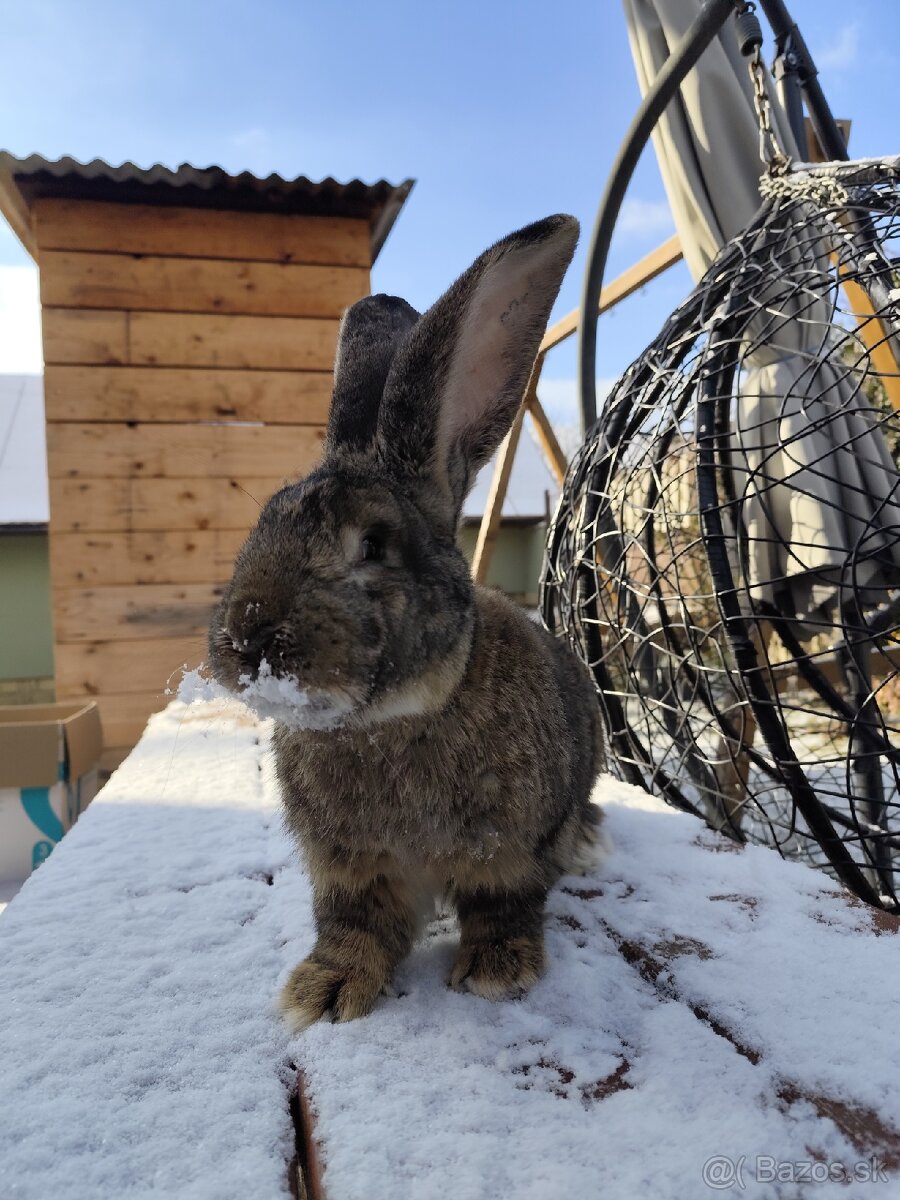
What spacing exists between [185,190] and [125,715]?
2.66m

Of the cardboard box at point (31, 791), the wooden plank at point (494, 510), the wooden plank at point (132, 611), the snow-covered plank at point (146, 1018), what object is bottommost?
the cardboard box at point (31, 791)

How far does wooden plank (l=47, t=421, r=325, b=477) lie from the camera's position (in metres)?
3.95

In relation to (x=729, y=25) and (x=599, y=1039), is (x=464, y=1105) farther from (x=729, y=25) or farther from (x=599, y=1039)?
(x=729, y=25)

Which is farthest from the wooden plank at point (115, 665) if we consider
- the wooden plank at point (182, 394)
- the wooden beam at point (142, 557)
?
the wooden plank at point (182, 394)

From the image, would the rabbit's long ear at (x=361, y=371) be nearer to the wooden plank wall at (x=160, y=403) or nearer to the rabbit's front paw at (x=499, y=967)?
the rabbit's front paw at (x=499, y=967)

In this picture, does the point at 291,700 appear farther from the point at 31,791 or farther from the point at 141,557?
the point at 141,557

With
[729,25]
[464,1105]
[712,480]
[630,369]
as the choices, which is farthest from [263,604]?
[729,25]

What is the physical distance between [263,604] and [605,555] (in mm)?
1414

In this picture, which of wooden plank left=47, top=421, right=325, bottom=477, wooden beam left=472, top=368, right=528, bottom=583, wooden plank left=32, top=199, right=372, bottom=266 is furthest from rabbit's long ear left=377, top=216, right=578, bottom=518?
wooden plank left=32, top=199, right=372, bottom=266

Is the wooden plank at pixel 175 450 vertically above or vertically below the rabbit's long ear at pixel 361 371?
above

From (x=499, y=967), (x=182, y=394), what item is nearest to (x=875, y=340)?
(x=499, y=967)

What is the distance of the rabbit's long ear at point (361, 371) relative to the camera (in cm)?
124

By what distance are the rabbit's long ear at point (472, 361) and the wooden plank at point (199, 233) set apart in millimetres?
3292

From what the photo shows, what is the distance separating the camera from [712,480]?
4.82 ft
